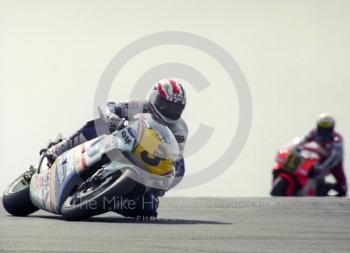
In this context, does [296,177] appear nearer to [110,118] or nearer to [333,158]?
[333,158]

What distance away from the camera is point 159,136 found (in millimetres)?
13156

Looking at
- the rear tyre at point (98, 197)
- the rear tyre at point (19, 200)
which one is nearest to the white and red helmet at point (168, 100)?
the rear tyre at point (98, 197)

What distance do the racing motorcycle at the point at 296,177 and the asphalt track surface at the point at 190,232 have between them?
22.4 ft

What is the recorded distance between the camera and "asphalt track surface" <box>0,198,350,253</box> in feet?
32.8

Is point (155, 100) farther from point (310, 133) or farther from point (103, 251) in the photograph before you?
point (310, 133)

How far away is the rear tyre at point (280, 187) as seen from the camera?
2434 cm

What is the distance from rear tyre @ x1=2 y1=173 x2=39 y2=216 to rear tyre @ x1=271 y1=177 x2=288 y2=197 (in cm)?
1000

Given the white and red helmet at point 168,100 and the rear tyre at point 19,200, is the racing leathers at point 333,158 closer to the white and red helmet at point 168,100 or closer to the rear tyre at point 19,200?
the rear tyre at point 19,200

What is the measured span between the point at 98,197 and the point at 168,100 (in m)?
1.61

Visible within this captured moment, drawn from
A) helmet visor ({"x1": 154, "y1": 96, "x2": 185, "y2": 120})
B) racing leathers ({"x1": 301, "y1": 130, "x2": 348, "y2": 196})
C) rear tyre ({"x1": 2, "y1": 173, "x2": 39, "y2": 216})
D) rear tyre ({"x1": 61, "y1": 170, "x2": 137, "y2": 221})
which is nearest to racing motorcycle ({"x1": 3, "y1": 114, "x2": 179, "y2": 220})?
rear tyre ({"x1": 61, "y1": 170, "x2": 137, "y2": 221})

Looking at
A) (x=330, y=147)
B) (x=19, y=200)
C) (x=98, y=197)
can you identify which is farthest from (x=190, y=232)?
(x=330, y=147)

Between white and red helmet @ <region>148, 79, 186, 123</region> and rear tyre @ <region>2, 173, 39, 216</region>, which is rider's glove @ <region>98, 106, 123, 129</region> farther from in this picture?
rear tyre @ <region>2, 173, 39, 216</region>

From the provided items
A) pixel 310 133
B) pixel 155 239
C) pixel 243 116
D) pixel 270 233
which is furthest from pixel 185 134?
pixel 310 133

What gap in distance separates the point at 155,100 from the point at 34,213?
313cm
